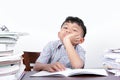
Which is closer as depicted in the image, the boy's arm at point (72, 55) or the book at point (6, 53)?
the book at point (6, 53)

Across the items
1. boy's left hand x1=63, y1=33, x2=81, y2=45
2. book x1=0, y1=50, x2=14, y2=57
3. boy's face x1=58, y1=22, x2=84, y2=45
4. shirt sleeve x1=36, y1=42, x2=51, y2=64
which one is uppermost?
boy's face x1=58, y1=22, x2=84, y2=45

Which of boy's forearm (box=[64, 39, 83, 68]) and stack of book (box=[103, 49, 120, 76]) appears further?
boy's forearm (box=[64, 39, 83, 68])

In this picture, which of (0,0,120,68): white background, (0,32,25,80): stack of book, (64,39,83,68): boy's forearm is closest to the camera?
(0,32,25,80): stack of book

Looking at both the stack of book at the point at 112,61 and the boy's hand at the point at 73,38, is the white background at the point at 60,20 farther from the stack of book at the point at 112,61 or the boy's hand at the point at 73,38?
the stack of book at the point at 112,61

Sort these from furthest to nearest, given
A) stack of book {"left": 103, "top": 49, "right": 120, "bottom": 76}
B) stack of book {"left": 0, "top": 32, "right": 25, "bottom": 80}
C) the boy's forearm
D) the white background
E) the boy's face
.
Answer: the white background, the boy's face, the boy's forearm, stack of book {"left": 103, "top": 49, "right": 120, "bottom": 76}, stack of book {"left": 0, "top": 32, "right": 25, "bottom": 80}

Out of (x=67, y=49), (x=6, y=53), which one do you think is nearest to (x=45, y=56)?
(x=67, y=49)

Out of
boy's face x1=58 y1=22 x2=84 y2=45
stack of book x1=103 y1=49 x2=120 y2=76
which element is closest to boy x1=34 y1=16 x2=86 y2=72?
boy's face x1=58 y1=22 x2=84 y2=45

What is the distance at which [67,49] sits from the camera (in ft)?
5.33

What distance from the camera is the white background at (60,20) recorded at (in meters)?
2.13

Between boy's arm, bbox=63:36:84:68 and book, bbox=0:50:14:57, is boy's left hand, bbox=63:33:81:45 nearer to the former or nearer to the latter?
boy's arm, bbox=63:36:84:68

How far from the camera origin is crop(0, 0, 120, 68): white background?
2.13 m

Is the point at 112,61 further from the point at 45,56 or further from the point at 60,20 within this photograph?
the point at 60,20

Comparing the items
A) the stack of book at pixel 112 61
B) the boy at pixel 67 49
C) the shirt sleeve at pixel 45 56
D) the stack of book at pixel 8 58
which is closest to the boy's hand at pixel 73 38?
the boy at pixel 67 49

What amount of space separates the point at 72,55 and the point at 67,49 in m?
0.06
